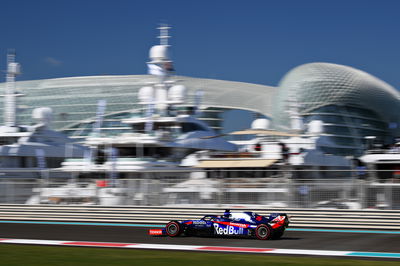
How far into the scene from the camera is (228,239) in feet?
48.5

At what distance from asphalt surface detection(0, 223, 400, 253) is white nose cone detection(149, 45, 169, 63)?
20749mm

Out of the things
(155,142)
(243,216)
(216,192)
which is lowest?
(243,216)

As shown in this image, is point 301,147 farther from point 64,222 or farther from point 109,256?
point 109,256

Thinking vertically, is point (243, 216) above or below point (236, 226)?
above

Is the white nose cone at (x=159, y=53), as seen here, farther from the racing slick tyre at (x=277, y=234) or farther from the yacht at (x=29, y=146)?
the racing slick tyre at (x=277, y=234)

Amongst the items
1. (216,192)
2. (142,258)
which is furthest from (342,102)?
(142,258)

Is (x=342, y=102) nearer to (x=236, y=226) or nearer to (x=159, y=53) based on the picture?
(x=159, y=53)

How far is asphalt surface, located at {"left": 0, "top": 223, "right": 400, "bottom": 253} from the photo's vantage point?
13.3 meters

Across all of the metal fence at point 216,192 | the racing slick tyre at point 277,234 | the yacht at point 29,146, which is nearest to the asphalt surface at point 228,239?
the racing slick tyre at point 277,234

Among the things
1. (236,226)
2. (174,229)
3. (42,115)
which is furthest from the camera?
(42,115)

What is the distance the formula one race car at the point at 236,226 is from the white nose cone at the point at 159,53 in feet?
76.3

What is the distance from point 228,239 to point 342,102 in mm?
62959

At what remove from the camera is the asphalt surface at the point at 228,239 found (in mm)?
13327

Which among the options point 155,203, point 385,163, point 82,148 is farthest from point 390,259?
point 82,148
